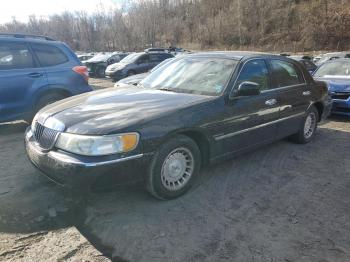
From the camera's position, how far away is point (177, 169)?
3.85 m

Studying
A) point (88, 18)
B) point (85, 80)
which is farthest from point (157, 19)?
point (85, 80)

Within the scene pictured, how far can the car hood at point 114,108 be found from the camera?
3372 mm

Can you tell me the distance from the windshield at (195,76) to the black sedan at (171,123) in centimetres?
1

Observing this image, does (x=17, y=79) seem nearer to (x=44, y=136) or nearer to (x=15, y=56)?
(x=15, y=56)

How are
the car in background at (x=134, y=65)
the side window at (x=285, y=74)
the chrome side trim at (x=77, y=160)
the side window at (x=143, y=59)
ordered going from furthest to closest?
1. the side window at (x=143, y=59)
2. the car in background at (x=134, y=65)
3. the side window at (x=285, y=74)
4. the chrome side trim at (x=77, y=160)

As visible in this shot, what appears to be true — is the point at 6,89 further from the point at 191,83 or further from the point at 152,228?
the point at 152,228

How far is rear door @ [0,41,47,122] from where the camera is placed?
6.25 metres

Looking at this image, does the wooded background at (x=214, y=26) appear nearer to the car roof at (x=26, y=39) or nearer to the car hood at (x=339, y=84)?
the car hood at (x=339, y=84)

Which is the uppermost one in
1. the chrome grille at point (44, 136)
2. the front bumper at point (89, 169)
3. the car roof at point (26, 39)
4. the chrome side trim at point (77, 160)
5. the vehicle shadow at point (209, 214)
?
the car roof at point (26, 39)

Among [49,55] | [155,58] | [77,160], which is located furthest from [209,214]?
[155,58]

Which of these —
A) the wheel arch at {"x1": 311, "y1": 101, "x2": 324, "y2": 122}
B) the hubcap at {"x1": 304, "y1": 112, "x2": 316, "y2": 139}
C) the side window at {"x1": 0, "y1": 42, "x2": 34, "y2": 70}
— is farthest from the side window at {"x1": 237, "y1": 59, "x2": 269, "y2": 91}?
the side window at {"x1": 0, "y1": 42, "x2": 34, "y2": 70}

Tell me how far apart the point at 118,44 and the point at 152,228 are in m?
62.6

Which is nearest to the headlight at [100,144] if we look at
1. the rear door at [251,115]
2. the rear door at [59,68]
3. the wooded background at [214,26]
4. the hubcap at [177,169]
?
the hubcap at [177,169]

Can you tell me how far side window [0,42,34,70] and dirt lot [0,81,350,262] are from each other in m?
2.39
